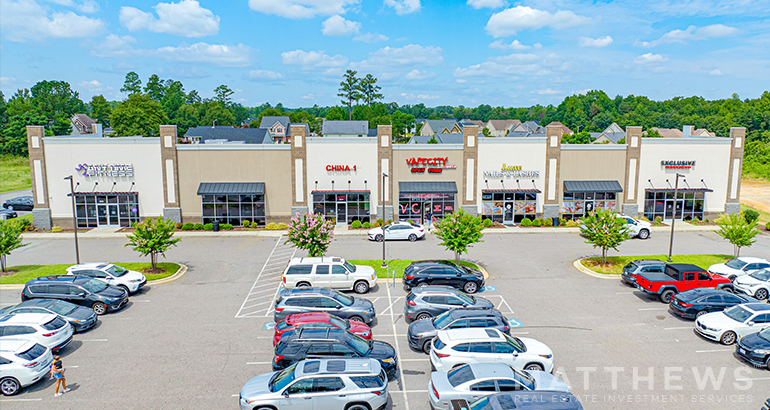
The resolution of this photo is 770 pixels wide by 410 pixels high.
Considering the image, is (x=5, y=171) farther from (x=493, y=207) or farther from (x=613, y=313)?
(x=613, y=313)

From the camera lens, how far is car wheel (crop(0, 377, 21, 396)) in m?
14.9

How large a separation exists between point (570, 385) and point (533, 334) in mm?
4211

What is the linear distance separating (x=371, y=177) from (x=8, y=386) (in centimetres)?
2936

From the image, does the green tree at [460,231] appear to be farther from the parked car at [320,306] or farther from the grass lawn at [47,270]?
the grass lawn at [47,270]

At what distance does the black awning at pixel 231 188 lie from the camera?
1554 inches

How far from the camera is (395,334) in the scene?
64.5 feet

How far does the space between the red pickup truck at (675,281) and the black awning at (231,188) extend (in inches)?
1111

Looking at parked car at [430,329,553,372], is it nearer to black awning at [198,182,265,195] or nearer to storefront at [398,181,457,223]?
storefront at [398,181,457,223]

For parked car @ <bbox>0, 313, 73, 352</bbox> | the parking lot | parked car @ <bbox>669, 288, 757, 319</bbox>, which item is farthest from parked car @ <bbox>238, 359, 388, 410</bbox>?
parked car @ <bbox>669, 288, 757, 319</bbox>

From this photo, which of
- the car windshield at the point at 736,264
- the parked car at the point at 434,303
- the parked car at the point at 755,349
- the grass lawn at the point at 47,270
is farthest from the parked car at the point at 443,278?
the car windshield at the point at 736,264

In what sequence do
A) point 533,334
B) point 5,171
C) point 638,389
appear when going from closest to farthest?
point 638,389 < point 533,334 < point 5,171

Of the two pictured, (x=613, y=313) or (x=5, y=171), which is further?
→ (x=5, y=171)

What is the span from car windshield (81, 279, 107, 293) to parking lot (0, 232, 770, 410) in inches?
58.8

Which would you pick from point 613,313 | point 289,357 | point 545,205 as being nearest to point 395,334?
point 289,357
